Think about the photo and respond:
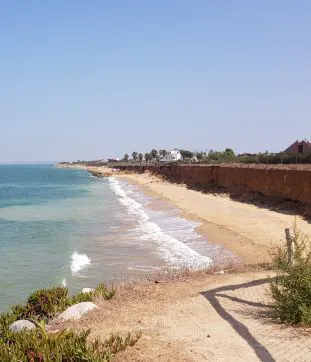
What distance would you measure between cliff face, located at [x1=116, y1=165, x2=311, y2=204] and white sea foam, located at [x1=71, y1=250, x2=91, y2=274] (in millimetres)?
13403

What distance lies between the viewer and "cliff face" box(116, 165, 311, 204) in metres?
27.2

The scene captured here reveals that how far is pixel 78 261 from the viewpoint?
683 inches

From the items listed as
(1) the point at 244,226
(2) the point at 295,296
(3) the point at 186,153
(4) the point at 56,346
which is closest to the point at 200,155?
(3) the point at 186,153

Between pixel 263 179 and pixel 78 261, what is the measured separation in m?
20.3

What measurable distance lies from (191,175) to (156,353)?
197 ft

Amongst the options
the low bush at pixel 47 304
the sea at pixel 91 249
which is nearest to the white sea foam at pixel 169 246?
the sea at pixel 91 249

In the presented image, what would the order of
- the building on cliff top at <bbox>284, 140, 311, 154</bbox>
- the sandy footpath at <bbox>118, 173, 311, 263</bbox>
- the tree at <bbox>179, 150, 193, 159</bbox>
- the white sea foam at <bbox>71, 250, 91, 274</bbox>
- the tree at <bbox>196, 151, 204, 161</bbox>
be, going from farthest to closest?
the tree at <bbox>179, 150, 193, 159</bbox> → the tree at <bbox>196, 151, 204, 161</bbox> → the building on cliff top at <bbox>284, 140, 311, 154</bbox> → the sandy footpath at <bbox>118, 173, 311, 263</bbox> → the white sea foam at <bbox>71, 250, 91, 274</bbox>

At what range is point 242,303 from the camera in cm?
860

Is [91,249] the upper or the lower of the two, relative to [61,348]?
lower

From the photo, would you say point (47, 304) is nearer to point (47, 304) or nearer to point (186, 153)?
point (47, 304)

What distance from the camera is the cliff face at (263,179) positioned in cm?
2723

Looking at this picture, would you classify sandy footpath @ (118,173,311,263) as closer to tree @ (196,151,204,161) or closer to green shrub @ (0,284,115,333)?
green shrub @ (0,284,115,333)

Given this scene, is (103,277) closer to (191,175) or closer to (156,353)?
(156,353)

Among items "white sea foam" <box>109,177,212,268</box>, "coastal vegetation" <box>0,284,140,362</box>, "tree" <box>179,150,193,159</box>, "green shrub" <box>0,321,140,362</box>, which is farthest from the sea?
"tree" <box>179,150,193,159</box>
